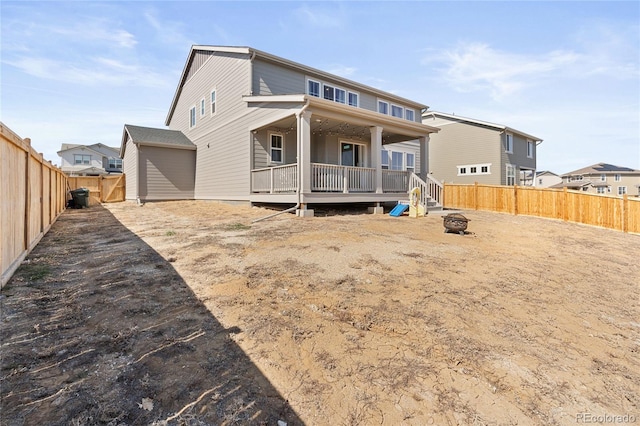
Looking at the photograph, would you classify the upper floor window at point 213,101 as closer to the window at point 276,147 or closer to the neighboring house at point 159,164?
the neighboring house at point 159,164

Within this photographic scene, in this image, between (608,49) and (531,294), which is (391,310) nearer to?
(531,294)

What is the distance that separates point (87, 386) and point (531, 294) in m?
5.36

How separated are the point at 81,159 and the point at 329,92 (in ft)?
156

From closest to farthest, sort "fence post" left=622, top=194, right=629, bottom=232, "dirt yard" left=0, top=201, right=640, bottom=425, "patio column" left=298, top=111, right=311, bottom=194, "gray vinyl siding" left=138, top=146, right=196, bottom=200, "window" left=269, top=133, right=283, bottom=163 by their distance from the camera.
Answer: "dirt yard" left=0, top=201, right=640, bottom=425, "patio column" left=298, top=111, right=311, bottom=194, "fence post" left=622, top=194, right=629, bottom=232, "window" left=269, top=133, right=283, bottom=163, "gray vinyl siding" left=138, top=146, right=196, bottom=200

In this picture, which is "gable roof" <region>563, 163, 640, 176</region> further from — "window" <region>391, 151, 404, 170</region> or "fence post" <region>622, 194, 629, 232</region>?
"fence post" <region>622, 194, 629, 232</region>

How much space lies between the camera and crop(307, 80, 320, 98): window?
1516 cm

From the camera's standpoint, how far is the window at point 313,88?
15.2 meters

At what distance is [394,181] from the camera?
13500 millimetres

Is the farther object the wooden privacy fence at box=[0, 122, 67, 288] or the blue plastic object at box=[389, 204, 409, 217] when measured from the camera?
the blue plastic object at box=[389, 204, 409, 217]

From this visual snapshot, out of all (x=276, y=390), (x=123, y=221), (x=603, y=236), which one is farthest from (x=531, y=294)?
(x=123, y=221)

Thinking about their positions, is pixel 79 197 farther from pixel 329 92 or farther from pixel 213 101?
pixel 329 92

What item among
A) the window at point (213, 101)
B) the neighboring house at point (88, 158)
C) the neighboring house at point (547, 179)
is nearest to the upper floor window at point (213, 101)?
the window at point (213, 101)

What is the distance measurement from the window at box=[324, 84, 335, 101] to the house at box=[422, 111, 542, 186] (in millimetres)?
11244

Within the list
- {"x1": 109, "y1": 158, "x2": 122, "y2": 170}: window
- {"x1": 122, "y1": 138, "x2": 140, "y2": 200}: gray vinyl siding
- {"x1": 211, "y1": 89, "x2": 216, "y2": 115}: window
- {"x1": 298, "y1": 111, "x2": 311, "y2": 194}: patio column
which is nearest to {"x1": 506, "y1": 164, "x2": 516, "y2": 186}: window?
{"x1": 298, "y1": 111, "x2": 311, "y2": 194}: patio column
